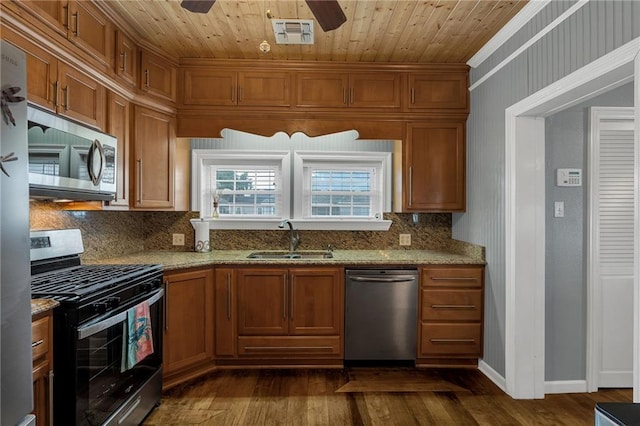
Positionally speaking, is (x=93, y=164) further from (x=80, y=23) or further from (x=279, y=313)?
(x=279, y=313)

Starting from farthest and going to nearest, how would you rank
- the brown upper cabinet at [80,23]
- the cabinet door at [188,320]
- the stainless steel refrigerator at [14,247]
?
the cabinet door at [188,320]
the brown upper cabinet at [80,23]
the stainless steel refrigerator at [14,247]

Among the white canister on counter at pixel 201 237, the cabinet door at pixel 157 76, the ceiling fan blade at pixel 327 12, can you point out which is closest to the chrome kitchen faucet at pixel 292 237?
the white canister on counter at pixel 201 237

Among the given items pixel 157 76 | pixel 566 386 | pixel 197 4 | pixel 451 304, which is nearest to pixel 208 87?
pixel 157 76

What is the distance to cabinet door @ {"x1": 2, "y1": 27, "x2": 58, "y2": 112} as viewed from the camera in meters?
1.78

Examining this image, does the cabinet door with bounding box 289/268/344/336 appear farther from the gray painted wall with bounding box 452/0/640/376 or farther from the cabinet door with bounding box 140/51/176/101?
the cabinet door with bounding box 140/51/176/101

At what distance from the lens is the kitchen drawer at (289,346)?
9.59 ft

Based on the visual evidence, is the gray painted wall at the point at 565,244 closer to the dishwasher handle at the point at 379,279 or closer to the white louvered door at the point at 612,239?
the white louvered door at the point at 612,239

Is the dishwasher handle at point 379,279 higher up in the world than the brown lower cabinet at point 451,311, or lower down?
higher up

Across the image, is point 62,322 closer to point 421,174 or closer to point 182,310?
point 182,310

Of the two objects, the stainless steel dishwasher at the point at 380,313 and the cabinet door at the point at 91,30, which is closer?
the cabinet door at the point at 91,30

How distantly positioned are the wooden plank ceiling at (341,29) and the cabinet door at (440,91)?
0.45ft

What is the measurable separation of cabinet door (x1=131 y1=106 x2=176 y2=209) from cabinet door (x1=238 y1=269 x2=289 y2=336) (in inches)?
37.1

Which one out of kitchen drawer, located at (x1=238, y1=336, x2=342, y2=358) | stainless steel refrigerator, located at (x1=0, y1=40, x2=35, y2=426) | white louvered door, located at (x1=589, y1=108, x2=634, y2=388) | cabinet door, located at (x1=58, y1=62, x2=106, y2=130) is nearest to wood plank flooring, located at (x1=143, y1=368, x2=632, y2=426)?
kitchen drawer, located at (x1=238, y1=336, x2=342, y2=358)

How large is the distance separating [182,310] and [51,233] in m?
0.98
